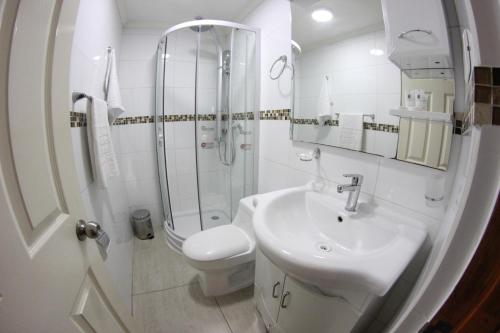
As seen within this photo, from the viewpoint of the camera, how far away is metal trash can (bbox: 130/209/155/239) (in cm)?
226

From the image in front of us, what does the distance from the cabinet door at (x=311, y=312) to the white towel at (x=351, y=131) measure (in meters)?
0.71

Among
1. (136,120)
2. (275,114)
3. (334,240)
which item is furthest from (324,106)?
(136,120)

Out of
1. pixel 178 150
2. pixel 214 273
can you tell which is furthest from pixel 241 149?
pixel 214 273

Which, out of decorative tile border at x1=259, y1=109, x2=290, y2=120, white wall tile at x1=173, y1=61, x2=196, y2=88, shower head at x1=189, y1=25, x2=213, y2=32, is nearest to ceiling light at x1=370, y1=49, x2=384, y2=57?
decorative tile border at x1=259, y1=109, x2=290, y2=120

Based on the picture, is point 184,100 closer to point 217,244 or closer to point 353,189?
point 217,244

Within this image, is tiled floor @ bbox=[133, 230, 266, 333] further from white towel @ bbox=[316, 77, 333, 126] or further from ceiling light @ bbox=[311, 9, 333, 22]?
ceiling light @ bbox=[311, 9, 333, 22]

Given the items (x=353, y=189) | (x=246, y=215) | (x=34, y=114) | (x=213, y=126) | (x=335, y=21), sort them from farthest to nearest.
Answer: (x=213, y=126)
(x=246, y=215)
(x=335, y=21)
(x=353, y=189)
(x=34, y=114)

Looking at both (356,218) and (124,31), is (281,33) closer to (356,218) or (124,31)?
(356,218)

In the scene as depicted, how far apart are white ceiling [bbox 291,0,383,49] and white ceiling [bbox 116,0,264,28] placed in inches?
24.9

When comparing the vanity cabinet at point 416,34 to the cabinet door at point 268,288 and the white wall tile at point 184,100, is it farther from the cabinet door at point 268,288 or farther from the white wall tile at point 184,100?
the white wall tile at point 184,100

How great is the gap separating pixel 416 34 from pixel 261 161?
52.2 inches

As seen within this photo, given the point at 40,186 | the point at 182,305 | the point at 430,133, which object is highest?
the point at 430,133

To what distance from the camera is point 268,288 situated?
1.19m

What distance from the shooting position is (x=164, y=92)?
7.00 ft
